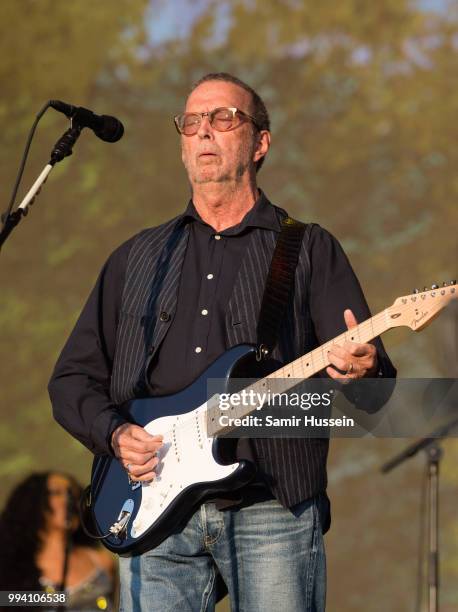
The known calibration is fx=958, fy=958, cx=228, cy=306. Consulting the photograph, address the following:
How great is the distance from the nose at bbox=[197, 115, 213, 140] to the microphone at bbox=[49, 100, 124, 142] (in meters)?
0.37

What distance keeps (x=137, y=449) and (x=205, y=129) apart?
114 centimetres

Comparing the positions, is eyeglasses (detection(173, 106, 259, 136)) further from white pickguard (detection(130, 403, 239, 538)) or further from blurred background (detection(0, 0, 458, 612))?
blurred background (detection(0, 0, 458, 612))

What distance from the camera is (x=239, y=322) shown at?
3.06 m

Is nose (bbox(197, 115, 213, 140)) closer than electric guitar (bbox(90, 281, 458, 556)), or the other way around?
electric guitar (bbox(90, 281, 458, 556))

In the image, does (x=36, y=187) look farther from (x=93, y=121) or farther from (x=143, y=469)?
(x=143, y=469)

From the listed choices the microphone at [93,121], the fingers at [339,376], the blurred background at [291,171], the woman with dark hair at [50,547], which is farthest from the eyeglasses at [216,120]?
the blurred background at [291,171]

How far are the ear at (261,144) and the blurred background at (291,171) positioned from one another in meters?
2.78

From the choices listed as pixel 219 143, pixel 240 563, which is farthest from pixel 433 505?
pixel 219 143

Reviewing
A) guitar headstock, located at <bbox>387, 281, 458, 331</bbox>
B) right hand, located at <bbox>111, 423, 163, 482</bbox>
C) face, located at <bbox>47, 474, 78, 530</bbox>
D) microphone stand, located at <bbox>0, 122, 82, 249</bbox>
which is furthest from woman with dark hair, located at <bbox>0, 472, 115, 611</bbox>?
guitar headstock, located at <bbox>387, 281, 458, 331</bbox>

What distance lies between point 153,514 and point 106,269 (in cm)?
96

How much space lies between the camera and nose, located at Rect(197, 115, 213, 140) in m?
3.34

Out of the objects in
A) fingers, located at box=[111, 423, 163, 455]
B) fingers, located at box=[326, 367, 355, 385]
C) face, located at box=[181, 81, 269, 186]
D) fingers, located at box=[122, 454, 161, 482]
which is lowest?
fingers, located at box=[122, 454, 161, 482]

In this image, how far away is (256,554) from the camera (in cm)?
282

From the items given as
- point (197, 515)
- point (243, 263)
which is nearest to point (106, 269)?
point (243, 263)
